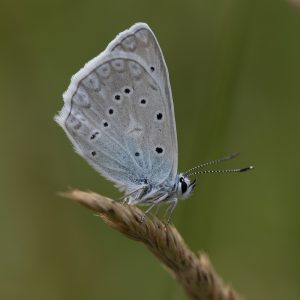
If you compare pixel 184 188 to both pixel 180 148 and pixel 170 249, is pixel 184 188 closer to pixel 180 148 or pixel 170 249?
pixel 170 249

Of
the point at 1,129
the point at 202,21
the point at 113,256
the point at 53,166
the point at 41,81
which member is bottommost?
the point at 113,256

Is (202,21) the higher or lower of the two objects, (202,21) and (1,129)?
the higher

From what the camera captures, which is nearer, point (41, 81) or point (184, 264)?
point (184, 264)

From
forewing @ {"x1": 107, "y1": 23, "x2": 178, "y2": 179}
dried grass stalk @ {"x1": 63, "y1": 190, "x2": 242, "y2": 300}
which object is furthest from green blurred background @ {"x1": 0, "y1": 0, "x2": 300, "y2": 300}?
dried grass stalk @ {"x1": 63, "y1": 190, "x2": 242, "y2": 300}

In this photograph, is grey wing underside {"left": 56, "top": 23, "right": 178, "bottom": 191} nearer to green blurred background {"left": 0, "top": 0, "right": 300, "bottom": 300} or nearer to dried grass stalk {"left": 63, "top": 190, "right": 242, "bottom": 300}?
green blurred background {"left": 0, "top": 0, "right": 300, "bottom": 300}

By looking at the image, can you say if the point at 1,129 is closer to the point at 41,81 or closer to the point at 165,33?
the point at 41,81

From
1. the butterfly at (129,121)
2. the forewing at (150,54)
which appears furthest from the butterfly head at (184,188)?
the forewing at (150,54)

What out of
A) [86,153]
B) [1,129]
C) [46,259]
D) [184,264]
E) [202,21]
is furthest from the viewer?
[202,21]

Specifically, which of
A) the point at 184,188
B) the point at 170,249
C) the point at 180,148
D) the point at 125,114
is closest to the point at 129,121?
the point at 125,114

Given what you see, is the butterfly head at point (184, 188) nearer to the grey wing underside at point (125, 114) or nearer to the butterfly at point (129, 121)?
the butterfly at point (129, 121)

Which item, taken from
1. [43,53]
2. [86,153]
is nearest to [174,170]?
[86,153]
